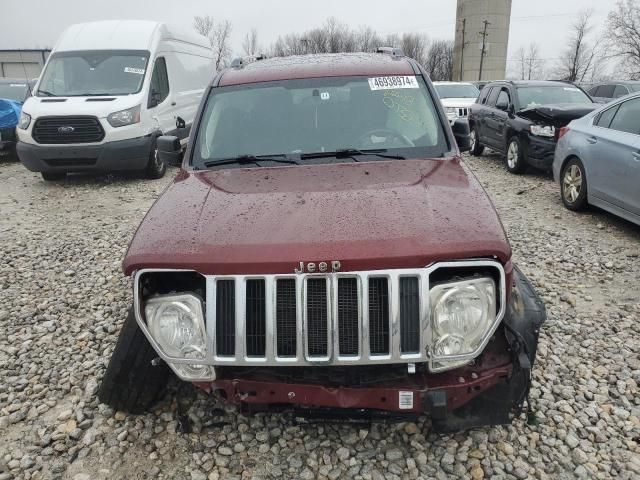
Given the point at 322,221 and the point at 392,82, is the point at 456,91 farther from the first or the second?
the point at 322,221

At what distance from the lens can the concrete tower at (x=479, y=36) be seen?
63.7 m

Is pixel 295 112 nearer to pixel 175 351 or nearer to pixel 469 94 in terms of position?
pixel 175 351

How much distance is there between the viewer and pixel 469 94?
16609mm

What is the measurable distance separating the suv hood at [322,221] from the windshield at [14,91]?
12987 millimetres

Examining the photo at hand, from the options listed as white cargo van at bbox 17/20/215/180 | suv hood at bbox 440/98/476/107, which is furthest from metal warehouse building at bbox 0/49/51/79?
suv hood at bbox 440/98/476/107

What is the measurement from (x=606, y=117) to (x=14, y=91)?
45.9 feet

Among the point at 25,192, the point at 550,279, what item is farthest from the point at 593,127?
the point at 25,192

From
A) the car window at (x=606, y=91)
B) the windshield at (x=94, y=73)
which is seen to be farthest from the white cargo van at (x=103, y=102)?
the car window at (x=606, y=91)

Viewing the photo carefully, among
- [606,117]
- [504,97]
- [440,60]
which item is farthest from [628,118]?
[440,60]

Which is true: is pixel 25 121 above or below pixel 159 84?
below

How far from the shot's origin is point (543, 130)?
878 cm

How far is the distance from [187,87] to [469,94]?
9.64m

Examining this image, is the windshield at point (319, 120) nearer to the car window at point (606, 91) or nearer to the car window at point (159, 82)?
the car window at point (159, 82)

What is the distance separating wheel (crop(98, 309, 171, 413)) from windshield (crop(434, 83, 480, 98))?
15331 mm
